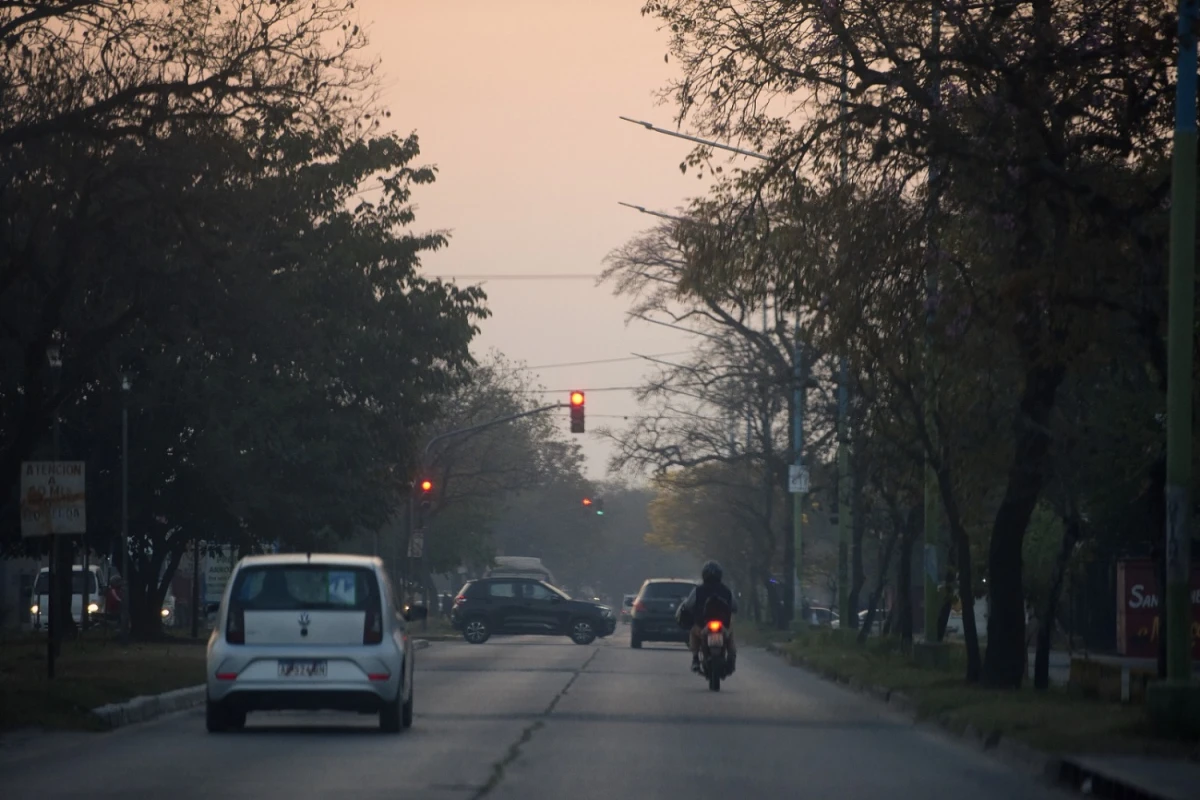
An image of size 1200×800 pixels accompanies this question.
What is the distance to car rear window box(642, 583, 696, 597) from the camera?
45.6m

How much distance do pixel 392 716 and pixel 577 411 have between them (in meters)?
28.4

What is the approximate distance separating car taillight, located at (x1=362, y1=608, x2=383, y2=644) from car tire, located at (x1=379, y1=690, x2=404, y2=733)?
0.52 metres

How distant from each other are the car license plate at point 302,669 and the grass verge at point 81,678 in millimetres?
1889

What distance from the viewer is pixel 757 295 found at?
20.9 m

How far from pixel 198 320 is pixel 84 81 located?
542 cm

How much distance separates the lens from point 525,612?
49688 mm

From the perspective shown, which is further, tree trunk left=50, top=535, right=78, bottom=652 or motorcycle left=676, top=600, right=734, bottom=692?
tree trunk left=50, top=535, right=78, bottom=652

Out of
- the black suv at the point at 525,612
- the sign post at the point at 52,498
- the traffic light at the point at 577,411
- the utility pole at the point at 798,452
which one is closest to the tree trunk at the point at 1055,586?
the sign post at the point at 52,498

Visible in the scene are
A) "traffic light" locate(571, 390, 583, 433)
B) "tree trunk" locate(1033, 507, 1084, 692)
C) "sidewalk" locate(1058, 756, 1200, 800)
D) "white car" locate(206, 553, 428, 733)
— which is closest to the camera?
"sidewalk" locate(1058, 756, 1200, 800)

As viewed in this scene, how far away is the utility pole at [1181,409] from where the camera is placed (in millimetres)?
15156

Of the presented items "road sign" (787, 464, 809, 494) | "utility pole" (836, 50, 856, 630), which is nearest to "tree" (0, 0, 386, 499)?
"utility pole" (836, 50, 856, 630)

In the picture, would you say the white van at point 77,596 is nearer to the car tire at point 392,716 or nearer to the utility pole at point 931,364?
the utility pole at point 931,364

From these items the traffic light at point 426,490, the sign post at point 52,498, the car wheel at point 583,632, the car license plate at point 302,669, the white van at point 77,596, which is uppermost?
the traffic light at point 426,490

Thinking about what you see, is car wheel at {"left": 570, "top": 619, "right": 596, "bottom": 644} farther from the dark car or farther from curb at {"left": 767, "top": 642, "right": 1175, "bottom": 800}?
curb at {"left": 767, "top": 642, "right": 1175, "bottom": 800}
